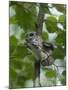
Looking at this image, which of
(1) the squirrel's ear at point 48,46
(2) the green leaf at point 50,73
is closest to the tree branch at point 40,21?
(1) the squirrel's ear at point 48,46

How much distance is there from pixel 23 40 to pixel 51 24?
38cm

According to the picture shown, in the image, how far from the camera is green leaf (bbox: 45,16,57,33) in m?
2.25

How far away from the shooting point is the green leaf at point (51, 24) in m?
2.25

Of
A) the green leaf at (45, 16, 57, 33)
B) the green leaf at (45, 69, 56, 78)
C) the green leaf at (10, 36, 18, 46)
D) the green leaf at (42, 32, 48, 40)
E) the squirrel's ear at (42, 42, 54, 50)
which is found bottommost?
the green leaf at (45, 69, 56, 78)

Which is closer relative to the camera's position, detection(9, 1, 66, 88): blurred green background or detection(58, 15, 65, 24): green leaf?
detection(9, 1, 66, 88): blurred green background

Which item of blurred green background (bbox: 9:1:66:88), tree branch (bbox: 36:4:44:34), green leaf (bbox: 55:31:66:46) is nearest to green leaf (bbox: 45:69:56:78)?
blurred green background (bbox: 9:1:66:88)

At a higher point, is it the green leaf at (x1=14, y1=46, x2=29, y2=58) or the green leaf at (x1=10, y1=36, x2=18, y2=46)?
the green leaf at (x1=10, y1=36, x2=18, y2=46)

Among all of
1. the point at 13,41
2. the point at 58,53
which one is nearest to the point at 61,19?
the point at 58,53

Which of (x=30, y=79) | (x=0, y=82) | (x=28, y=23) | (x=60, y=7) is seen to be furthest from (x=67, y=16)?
(x=0, y=82)

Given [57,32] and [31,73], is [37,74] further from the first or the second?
[57,32]

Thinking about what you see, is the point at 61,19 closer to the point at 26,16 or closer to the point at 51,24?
the point at 51,24

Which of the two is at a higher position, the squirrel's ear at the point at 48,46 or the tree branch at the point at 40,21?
the tree branch at the point at 40,21

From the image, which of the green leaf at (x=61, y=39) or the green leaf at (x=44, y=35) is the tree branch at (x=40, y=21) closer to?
the green leaf at (x=44, y=35)

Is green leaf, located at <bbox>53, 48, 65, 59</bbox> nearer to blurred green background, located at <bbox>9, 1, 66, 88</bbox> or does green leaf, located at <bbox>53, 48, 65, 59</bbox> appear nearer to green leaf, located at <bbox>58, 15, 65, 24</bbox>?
blurred green background, located at <bbox>9, 1, 66, 88</bbox>
